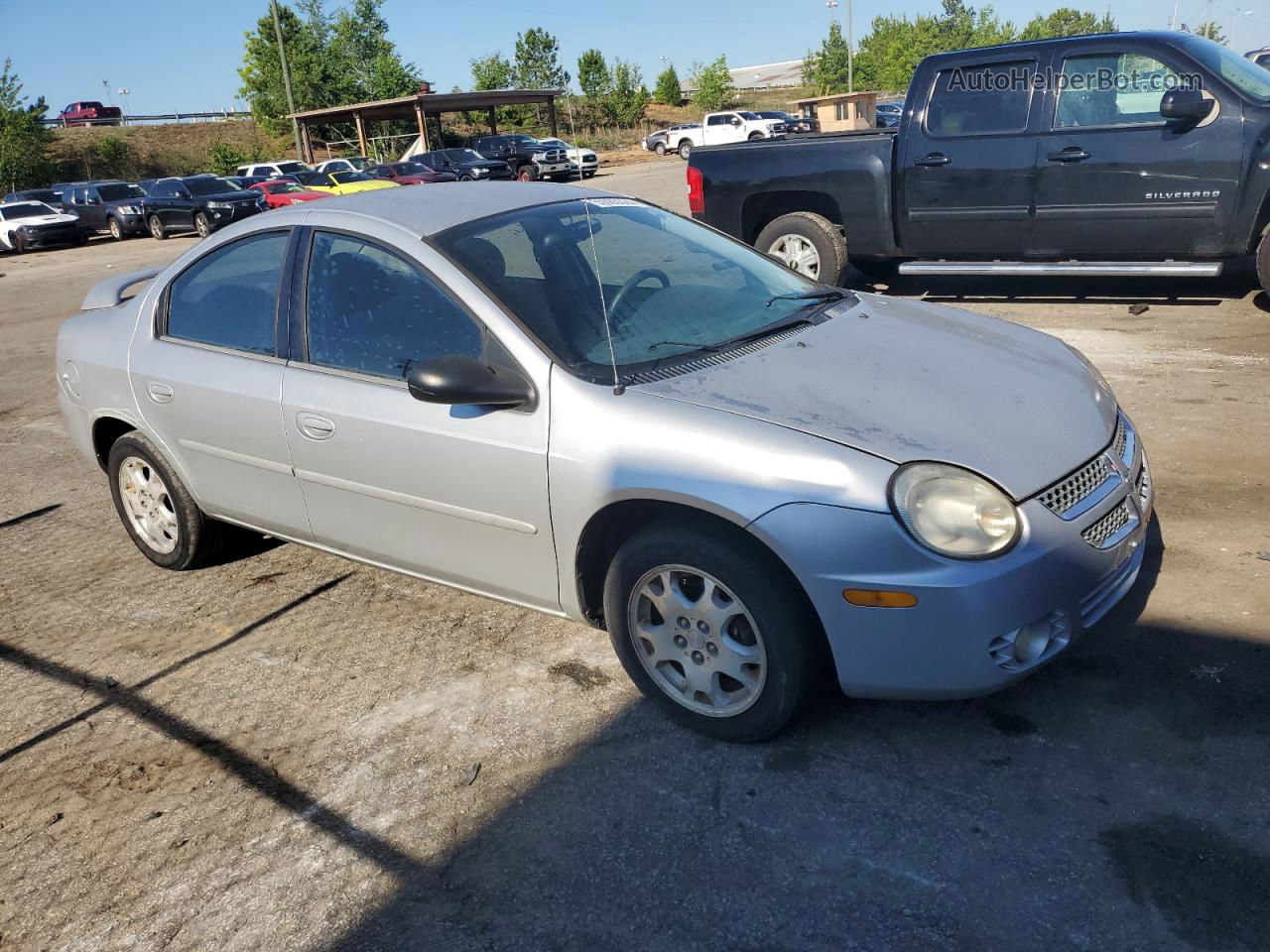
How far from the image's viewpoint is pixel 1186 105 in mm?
7336

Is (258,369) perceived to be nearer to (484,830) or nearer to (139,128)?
(484,830)

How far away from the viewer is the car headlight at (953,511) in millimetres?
2770

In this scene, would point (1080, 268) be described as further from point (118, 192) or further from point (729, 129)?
point (729, 129)

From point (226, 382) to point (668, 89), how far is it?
264ft

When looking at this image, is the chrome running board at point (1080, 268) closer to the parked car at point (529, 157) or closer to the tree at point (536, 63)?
the parked car at point (529, 157)

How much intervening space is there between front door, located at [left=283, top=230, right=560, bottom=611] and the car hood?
1.85 ft

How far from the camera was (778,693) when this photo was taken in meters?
3.00

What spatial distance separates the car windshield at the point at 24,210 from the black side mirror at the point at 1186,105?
30430 mm

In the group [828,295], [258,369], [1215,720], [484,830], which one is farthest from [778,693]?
[258,369]

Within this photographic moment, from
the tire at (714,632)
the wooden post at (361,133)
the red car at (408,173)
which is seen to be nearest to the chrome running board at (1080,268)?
the tire at (714,632)

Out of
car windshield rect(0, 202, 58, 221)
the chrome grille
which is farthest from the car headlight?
car windshield rect(0, 202, 58, 221)

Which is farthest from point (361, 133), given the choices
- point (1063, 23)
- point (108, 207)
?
point (1063, 23)

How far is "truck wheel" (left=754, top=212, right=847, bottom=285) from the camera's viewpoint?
29.1ft

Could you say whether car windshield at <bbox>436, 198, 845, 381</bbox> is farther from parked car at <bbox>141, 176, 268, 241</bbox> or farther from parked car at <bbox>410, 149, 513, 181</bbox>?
parked car at <bbox>410, 149, 513, 181</bbox>
